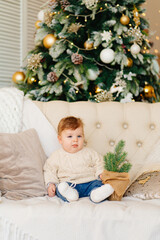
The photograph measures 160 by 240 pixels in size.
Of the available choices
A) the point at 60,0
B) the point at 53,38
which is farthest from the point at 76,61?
the point at 60,0

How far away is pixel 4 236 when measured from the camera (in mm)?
1328

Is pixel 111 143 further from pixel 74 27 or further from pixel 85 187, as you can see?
pixel 74 27

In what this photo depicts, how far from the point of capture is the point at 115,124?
200 cm

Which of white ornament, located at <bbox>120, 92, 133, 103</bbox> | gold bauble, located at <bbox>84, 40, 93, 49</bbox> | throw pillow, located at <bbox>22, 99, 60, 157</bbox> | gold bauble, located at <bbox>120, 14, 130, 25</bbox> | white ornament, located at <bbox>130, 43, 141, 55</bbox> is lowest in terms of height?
throw pillow, located at <bbox>22, 99, 60, 157</bbox>

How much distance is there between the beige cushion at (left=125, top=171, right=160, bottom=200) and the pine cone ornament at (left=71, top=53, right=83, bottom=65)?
47.7 inches

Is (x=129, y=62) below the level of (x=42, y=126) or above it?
above

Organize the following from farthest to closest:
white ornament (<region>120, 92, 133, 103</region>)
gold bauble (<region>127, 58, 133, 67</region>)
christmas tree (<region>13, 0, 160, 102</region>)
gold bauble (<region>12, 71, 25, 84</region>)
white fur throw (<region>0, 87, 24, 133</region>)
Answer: gold bauble (<region>12, 71, 25, 84</region>), gold bauble (<region>127, 58, 133, 67</region>), christmas tree (<region>13, 0, 160, 102</region>), white ornament (<region>120, 92, 133, 103</region>), white fur throw (<region>0, 87, 24, 133</region>)

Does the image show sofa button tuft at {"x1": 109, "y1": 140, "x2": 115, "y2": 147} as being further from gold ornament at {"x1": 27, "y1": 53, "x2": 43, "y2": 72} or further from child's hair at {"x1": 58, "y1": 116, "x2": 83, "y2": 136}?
gold ornament at {"x1": 27, "y1": 53, "x2": 43, "y2": 72}

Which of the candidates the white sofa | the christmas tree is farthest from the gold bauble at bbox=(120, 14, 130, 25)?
the white sofa

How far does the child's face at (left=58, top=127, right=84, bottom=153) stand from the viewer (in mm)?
1722

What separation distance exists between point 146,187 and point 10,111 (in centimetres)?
97

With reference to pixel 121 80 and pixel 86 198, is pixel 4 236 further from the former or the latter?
pixel 121 80

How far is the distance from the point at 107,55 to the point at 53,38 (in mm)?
553

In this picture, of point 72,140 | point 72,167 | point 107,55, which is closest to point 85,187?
point 72,167
